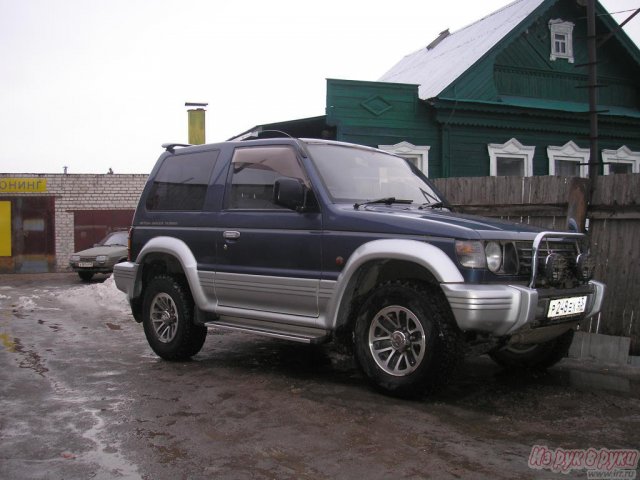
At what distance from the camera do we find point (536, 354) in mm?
5641

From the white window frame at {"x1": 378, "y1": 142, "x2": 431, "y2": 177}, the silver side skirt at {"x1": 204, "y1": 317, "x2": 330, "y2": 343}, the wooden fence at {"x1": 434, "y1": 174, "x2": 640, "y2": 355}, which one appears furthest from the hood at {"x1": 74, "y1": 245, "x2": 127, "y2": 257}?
the wooden fence at {"x1": 434, "y1": 174, "x2": 640, "y2": 355}

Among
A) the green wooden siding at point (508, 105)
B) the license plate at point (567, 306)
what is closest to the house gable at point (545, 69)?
the green wooden siding at point (508, 105)

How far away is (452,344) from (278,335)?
1.51 metres

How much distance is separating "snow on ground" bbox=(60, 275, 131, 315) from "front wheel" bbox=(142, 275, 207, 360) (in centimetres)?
459

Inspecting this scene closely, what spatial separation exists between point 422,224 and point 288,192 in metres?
1.09

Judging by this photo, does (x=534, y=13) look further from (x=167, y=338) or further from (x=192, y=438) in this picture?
(x=192, y=438)

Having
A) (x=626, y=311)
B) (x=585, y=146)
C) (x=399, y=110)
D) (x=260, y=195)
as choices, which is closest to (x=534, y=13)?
(x=585, y=146)

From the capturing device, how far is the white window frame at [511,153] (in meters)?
15.9

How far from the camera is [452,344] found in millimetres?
4410

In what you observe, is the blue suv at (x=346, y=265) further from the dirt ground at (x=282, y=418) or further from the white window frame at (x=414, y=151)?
the white window frame at (x=414, y=151)

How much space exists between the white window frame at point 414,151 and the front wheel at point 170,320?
9455 millimetres

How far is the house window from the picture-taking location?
56.8ft

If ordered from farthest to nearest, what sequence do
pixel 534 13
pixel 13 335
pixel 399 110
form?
1. pixel 534 13
2. pixel 399 110
3. pixel 13 335

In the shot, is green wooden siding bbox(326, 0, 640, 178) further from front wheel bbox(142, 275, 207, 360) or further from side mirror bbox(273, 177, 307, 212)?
side mirror bbox(273, 177, 307, 212)
